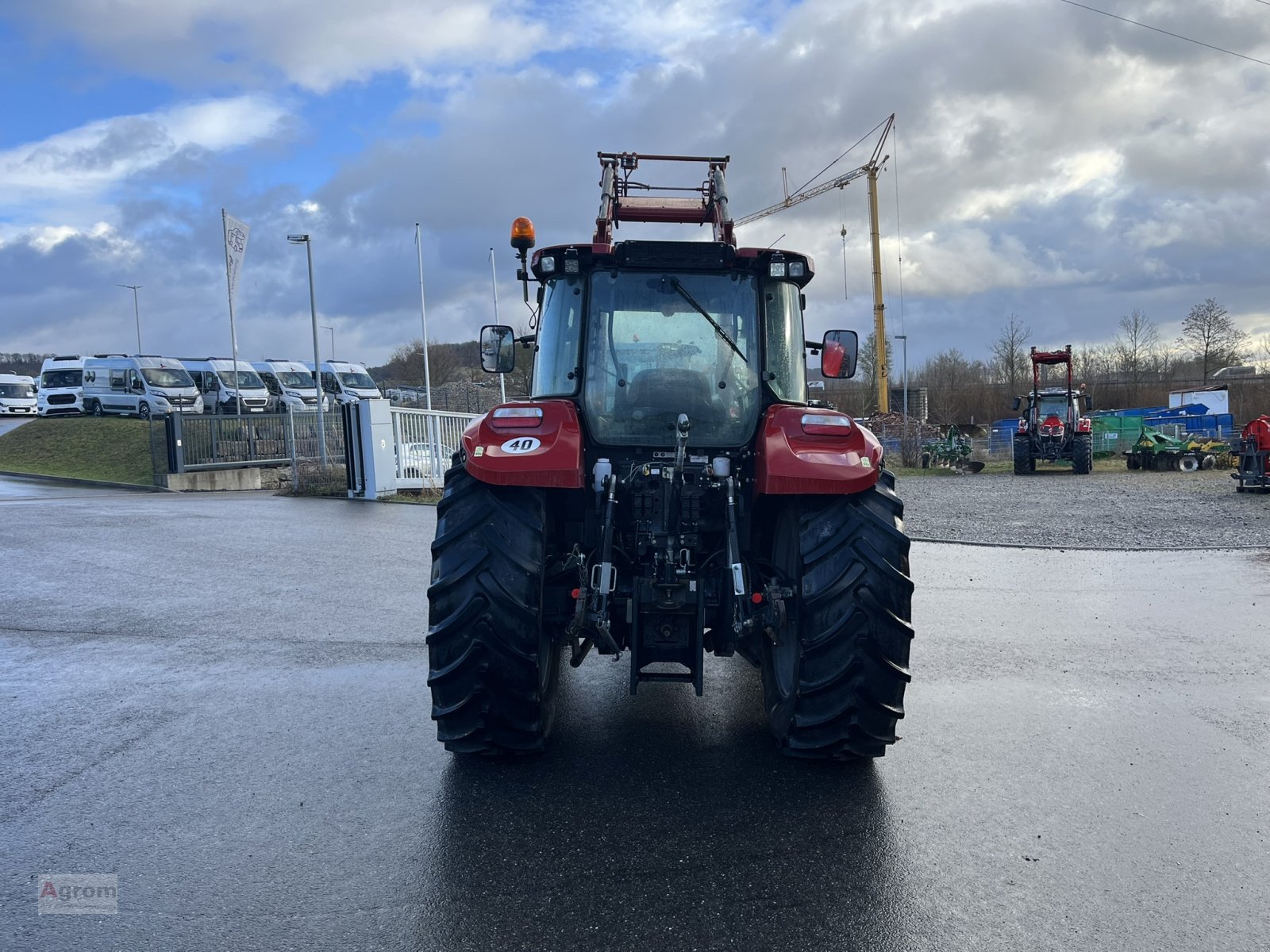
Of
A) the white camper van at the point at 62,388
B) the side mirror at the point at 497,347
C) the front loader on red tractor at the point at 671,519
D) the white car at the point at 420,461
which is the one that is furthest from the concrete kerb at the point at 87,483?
the front loader on red tractor at the point at 671,519

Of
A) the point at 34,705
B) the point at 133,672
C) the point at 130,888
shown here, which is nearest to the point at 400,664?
the point at 133,672

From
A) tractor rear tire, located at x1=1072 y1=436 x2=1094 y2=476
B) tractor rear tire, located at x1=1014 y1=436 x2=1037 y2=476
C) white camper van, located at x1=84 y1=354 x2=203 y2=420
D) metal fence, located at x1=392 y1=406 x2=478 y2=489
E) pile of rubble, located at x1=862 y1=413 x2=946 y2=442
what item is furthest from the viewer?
white camper van, located at x1=84 y1=354 x2=203 y2=420

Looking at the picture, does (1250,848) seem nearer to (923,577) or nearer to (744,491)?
(744,491)

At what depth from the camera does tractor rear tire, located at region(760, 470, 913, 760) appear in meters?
A: 4.46

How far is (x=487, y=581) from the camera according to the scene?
14.8 feet

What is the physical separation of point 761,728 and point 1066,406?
26.8 m

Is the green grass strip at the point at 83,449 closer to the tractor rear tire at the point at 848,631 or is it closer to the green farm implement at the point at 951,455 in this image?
the green farm implement at the point at 951,455

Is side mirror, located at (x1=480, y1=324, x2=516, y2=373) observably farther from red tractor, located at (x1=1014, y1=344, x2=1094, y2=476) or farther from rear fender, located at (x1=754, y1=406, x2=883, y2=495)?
red tractor, located at (x1=1014, y1=344, x2=1094, y2=476)

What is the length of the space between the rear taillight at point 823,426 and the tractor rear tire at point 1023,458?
83.4ft

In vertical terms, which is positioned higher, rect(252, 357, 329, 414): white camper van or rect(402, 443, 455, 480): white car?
rect(252, 357, 329, 414): white camper van

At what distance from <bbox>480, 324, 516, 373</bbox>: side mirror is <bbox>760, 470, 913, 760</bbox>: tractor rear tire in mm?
2405

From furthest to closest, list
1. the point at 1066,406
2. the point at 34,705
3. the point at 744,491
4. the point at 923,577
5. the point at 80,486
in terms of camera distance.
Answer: the point at 1066,406 < the point at 80,486 < the point at 923,577 < the point at 34,705 < the point at 744,491

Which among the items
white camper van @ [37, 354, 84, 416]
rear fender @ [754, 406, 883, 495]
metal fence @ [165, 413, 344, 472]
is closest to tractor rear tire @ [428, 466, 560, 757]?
rear fender @ [754, 406, 883, 495]

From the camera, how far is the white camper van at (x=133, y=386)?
121 feet
